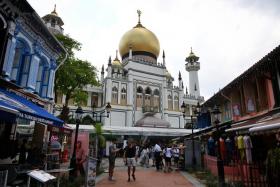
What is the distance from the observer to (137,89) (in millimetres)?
39844

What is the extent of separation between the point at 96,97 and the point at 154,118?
12.7 metres

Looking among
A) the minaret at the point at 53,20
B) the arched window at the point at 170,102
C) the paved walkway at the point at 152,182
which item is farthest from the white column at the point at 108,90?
the paved walkway at the point at 152,182

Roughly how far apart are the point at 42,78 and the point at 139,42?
3220 cm

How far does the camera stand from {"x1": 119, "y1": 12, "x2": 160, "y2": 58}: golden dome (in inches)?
1692

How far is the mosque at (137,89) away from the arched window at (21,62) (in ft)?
83.9

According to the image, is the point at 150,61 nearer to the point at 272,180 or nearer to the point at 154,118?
the point at 154,118

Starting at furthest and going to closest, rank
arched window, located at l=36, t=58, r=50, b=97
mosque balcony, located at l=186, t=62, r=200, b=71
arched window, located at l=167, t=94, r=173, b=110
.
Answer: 1. mosque balcony, located at l=186, t=62, r=200, b=71
2. arched window, located at l=167, t=94, r=173, b=110
3. arched window, located at l=36, t=58, r=50, b=97

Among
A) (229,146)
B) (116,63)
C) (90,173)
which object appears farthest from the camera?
(116,63)

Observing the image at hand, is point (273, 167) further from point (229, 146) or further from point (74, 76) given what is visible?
point (74, 76)

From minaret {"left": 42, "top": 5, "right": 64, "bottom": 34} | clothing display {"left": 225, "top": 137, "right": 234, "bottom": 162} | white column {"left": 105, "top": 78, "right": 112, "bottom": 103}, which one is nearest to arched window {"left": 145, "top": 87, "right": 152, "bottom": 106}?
white column {"left": 105, "top": 78, "right": 112, "bottom": 103}

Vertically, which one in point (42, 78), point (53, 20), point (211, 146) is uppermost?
point (53, 20)

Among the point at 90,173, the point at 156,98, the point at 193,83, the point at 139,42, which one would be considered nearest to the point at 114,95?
the point at 156,98

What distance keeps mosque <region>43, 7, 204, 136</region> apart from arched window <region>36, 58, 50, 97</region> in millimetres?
23541

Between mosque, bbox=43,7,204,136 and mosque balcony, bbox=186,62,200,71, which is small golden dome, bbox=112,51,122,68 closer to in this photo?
mosque, bbox=43,7,204,136
